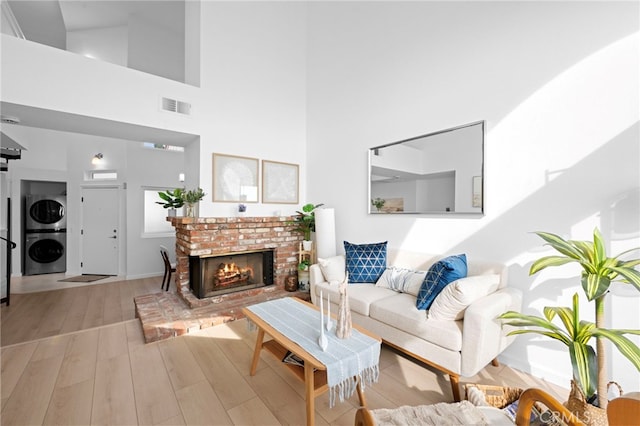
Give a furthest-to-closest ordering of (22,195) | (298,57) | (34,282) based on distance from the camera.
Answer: (22,195) → (34,282) → (298,57)

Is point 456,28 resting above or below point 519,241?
above

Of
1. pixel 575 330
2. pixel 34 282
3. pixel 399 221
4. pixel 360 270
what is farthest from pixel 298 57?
pixel 34 282

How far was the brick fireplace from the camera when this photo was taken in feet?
10.9

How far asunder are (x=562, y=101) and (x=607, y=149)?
0.48 meters

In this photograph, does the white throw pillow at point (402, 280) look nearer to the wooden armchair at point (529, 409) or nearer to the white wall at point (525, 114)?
the white wall at point (525, 114)

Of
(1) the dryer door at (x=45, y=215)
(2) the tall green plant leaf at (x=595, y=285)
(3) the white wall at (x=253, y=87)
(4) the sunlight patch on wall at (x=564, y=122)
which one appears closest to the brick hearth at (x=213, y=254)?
(3) the white wall at (x=253, y=87)

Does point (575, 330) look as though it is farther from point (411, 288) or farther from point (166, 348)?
point (166, 348)

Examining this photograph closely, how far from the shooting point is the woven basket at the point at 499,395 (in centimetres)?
149

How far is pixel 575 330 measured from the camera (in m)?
1.42

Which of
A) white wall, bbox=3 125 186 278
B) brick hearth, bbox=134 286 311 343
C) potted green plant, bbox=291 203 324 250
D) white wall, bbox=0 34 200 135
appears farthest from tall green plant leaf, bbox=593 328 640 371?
white wall, bbox=3 125 186 278

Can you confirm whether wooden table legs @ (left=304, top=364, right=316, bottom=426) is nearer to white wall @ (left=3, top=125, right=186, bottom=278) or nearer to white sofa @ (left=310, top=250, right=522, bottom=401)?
white sofa @ (left=310, top=250, right=522, bottom=401)

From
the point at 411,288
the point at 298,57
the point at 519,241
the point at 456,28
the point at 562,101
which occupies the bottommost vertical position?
the point at 411,288

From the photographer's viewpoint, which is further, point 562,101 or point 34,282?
point 34,282

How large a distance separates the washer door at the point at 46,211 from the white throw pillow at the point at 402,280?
25.0 feet
